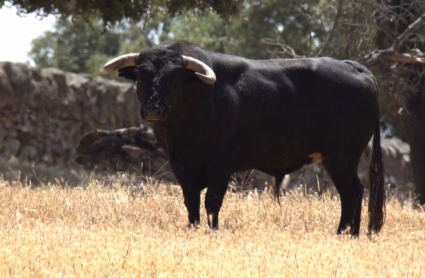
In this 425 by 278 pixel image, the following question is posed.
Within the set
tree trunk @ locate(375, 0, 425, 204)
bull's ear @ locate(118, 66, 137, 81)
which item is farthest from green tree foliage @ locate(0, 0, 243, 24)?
bull's ear @ locate(118, 66, 137, 81)

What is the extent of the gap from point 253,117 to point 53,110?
10.6m

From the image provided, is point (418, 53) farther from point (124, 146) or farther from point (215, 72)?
point (215, 72)

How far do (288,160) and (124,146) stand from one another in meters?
6.36

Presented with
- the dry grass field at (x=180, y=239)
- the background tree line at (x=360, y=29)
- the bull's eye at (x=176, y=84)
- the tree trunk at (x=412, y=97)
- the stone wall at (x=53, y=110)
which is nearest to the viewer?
the dry grass field at (x=180, y=239)

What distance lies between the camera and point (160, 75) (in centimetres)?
853

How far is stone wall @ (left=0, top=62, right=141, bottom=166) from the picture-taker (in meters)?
18.2

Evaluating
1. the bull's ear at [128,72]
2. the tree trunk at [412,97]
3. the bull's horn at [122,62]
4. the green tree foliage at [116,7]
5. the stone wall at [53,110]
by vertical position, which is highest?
the bull's horn at [122,62]

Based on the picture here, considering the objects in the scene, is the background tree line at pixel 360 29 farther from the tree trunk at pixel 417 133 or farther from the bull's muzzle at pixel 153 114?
the bull's muzzle at pixel 153 114

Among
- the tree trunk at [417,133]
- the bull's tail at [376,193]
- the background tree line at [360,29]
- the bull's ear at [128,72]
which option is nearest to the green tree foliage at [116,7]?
the background tree line at [360,29]

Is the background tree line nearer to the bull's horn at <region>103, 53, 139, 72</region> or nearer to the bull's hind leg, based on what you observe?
the bull's horn at <region>103, 53, 139, 72</region>

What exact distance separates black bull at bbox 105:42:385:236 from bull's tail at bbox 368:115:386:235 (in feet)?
0.04

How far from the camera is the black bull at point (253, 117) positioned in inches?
342

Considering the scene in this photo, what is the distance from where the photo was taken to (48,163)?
18.7 meters

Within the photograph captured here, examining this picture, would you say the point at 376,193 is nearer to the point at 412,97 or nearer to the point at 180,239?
the point at 180,239
